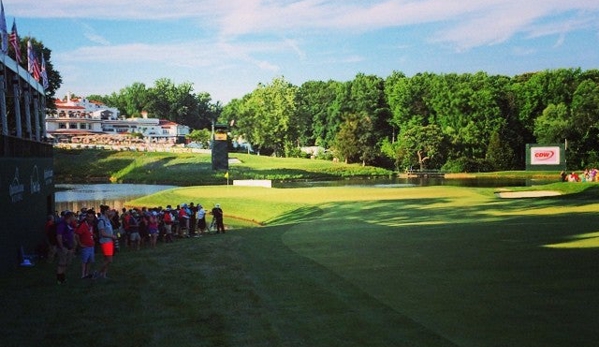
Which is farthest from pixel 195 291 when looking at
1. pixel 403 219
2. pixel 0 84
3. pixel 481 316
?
pixel 403 219

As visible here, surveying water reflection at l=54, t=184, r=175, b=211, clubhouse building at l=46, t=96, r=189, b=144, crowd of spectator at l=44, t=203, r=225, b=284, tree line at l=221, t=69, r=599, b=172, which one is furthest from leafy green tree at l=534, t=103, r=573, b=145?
clubhouse building at l=46, t=96, r=189, b=144

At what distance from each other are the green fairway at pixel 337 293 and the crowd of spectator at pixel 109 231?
760 millimetres

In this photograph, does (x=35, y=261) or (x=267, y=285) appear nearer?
(x=267, y=285)

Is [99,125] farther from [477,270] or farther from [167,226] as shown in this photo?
[477,270]

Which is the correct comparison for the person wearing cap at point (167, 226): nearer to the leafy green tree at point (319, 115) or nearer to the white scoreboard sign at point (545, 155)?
the white scoreboard sign at point (545, 155)

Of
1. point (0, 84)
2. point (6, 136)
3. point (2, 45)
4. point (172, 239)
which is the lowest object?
point (172, 239)

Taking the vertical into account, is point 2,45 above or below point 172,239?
above

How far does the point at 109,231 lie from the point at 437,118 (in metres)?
105

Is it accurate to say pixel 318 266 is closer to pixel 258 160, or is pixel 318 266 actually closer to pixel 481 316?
pixel 481 316

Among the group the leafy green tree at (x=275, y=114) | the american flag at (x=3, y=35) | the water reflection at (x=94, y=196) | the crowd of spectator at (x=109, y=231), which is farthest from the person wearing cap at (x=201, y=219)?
the leafy green tree at (x=275, y=114)

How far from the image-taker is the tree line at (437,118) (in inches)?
3935

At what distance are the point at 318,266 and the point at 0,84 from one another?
517 inches

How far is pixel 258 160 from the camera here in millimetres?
107312

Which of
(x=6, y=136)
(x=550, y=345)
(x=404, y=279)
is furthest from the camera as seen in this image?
(x=6, y=136)
